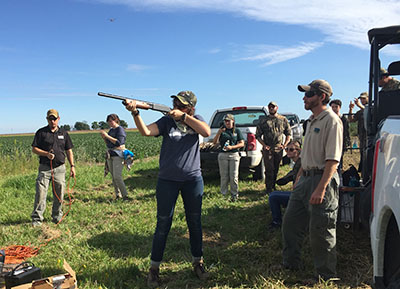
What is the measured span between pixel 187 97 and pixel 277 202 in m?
2.38

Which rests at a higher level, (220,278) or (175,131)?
Result: (175,131)

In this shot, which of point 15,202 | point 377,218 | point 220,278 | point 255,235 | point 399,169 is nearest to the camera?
point 399,169

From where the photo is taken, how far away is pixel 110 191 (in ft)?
28.4

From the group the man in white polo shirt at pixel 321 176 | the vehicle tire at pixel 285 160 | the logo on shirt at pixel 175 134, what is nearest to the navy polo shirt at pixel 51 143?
the logo on shirt at pixel 175 134

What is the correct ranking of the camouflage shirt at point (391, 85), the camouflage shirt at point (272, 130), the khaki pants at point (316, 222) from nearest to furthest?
the khaki pants at point (316, 222)
the camouflage shirt at point (391, 85)
the camouflage shirt at point (272, 130)

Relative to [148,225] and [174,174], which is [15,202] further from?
[174,174]

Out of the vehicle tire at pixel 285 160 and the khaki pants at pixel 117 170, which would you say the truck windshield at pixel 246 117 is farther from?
the khaki pants at pixel 117 170

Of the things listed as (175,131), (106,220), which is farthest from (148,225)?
(175,131)

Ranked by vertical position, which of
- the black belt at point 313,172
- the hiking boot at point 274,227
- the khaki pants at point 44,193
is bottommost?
the hiking boot at point 274,227

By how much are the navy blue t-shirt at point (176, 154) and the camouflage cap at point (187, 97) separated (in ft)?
0.87

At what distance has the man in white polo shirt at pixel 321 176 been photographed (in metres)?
3.27

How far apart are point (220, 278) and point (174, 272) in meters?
0.57

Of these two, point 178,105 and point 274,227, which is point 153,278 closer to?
point 178,105

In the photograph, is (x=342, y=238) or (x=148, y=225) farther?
(x=148, y=225)
